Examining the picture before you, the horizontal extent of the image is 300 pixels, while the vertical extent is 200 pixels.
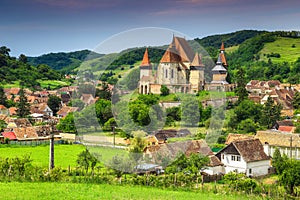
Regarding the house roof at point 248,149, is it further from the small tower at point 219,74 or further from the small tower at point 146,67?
the small tower at point 219,74

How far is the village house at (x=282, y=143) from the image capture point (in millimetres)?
23359

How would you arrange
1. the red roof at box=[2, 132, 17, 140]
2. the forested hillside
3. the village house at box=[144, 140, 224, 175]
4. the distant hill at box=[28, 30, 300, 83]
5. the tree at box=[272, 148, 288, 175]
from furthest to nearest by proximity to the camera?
the distant hill at box=[28, 30, 300, 83] → the forested hillside → the red roof at box=[2, 132, 17, 140] → the village house at box=[144, 140, 224, 175] → the tree at box=[272, 148, 288, 175]

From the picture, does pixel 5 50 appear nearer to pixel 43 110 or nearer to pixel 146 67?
pixel 43 110

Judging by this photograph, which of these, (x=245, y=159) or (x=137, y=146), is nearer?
(x=137, y=146)

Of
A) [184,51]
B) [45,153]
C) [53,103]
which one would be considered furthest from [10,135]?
[184,51]

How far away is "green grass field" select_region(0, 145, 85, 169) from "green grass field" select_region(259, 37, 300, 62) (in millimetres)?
53340

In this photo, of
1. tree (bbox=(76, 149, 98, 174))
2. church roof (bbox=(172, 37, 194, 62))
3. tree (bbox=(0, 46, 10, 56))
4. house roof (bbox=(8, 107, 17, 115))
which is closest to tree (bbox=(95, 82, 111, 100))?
church roof (bbox=(172, 37, 194, 62))

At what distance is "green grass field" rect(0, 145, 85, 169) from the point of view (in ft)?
73.1

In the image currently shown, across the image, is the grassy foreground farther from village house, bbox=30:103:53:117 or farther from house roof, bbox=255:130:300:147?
village house, bbox=30:103:53:117

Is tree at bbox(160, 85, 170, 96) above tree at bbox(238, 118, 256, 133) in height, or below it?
above

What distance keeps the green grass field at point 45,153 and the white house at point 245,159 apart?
7018 mm

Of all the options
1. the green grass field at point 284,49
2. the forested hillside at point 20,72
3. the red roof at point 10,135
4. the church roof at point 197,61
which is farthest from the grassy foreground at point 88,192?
the green grass field at point 284,49

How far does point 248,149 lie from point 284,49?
205ft

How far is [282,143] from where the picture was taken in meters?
23.9
